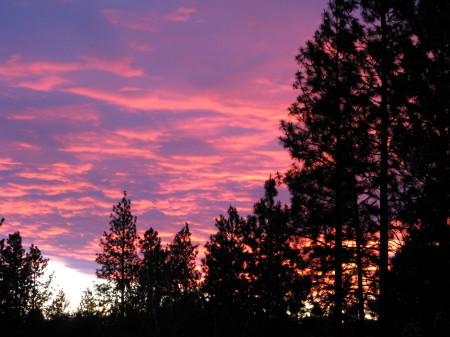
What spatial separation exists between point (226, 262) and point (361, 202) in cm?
2059

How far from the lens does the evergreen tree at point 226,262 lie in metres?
34.1

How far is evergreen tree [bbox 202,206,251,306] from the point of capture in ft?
112

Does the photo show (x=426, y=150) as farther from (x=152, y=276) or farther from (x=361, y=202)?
(x=152, y=276)

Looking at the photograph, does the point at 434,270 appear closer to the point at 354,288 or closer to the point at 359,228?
the point at 359,228

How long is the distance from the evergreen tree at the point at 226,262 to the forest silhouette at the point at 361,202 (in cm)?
760

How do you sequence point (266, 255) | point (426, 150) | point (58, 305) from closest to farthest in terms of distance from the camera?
point (426, 150)
point (266, 255)
point (58, 305)

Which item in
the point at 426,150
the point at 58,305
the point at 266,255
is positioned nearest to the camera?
the point at 426,150

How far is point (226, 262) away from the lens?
3541 centimetres

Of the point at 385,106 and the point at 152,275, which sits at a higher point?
the point at 385,106

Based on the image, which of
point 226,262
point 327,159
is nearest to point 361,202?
point 327,159

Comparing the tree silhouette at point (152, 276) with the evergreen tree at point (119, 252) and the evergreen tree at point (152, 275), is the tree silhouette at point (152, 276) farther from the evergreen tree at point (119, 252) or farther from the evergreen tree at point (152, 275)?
the evergreen tree at point (119, 252)

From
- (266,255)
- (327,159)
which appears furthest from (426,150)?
(266,255)

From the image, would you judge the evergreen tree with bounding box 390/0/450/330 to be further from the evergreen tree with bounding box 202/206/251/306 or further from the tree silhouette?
the evergreen tree with bounding box 202/206/251/306

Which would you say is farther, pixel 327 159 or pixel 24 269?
pixel 24 269
